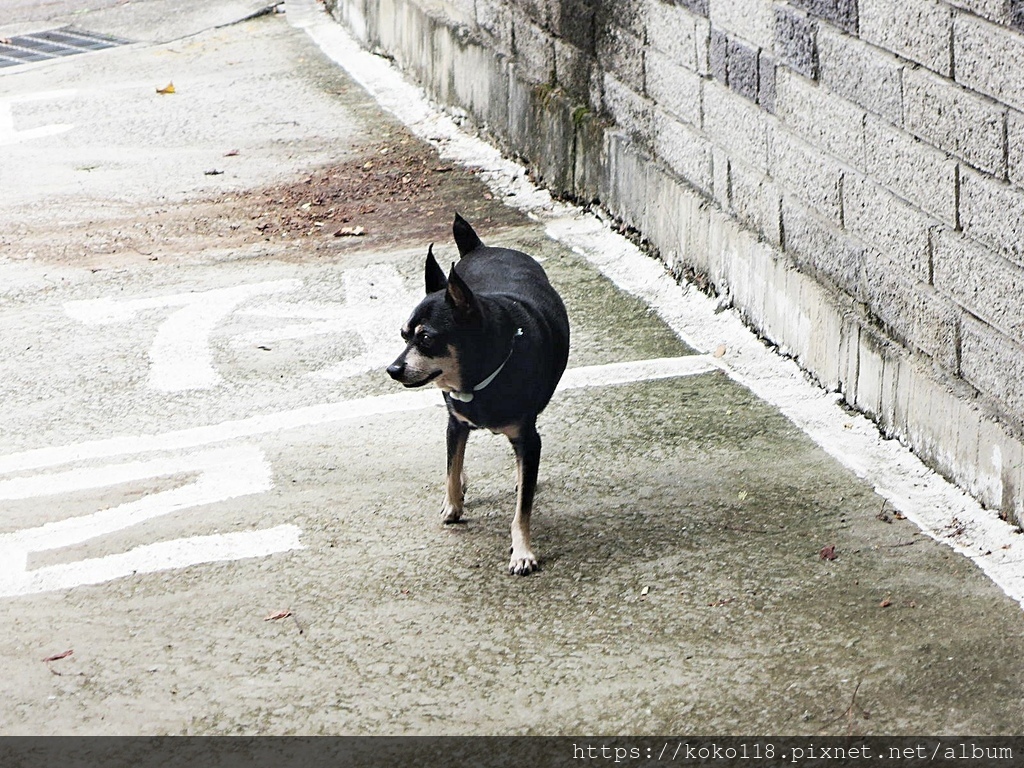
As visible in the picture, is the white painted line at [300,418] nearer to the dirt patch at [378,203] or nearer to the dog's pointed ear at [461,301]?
the dog's pointed ear at [461,301]

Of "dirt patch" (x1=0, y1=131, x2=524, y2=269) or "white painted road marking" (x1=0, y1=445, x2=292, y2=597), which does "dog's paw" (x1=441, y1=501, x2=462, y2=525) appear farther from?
"dirt patch" (x1=0, y1=131, x2=524, y2=269)

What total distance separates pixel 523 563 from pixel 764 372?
6.46 feet

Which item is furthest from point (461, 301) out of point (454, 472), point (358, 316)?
point (358, 316)

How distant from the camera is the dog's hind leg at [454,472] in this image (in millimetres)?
4688

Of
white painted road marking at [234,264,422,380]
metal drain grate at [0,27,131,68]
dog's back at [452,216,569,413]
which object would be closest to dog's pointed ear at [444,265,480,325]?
dog's back at [452,216,569,413]

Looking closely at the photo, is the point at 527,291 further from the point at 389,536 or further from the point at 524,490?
the point at 389,536

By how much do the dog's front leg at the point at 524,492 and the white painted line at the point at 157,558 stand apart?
83 centimetres

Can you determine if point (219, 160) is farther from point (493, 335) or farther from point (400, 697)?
point (400, 697)

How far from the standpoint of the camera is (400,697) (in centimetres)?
391

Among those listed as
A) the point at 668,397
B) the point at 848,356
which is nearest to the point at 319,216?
the point at 668,397

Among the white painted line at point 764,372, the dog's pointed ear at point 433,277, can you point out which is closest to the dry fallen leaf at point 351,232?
the white painted line at point 764,372

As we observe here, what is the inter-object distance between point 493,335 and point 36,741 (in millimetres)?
1856

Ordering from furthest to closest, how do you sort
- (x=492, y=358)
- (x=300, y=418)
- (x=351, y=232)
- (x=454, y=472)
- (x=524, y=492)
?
(x=351, y=232) → (x=300, y=418) → (x=454, y=472) → (x=524, y=492) → (x=492, y=358)

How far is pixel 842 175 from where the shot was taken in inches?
217
